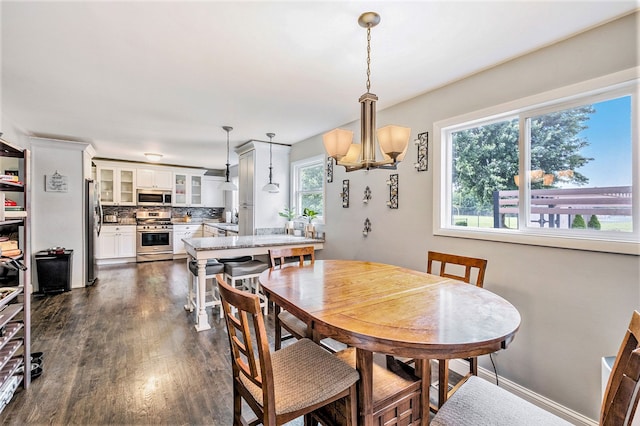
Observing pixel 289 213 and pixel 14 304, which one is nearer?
pixel 14 304

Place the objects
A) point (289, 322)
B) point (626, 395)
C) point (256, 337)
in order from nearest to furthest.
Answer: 1. point (626, 395)
2. point (256, 337)
3. point (289, 322)

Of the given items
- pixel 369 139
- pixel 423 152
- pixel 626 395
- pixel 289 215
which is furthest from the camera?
pixel 289 215

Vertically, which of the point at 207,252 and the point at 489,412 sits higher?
the point at 207,252

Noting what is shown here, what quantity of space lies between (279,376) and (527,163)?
7.11 feet

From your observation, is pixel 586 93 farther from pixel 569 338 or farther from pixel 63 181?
pixel 63 181

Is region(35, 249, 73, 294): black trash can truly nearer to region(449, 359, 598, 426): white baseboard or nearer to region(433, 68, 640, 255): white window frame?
region(433, 68, 640, 255): white window frame

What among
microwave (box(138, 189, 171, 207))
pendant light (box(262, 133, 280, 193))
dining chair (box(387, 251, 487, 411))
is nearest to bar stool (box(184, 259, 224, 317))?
pendant light (box(262, 133, 280, 193))

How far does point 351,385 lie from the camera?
4.21 feet

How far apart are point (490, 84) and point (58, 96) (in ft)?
13.1

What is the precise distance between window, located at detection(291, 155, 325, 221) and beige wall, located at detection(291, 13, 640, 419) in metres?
1.81

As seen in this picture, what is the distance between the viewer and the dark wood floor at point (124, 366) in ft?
6.00

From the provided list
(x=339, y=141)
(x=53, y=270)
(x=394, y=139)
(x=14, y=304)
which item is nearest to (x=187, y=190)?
(x=53, y=270)

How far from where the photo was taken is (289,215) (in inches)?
181

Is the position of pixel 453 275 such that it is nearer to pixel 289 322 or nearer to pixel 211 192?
pixel 289 322
